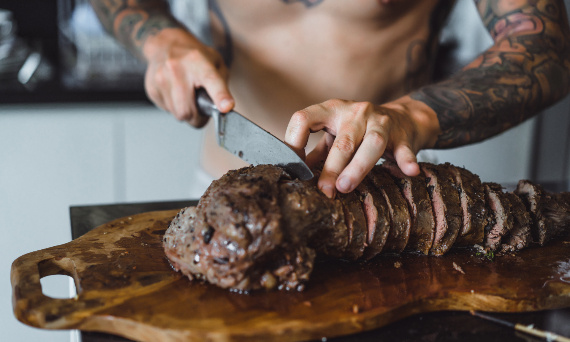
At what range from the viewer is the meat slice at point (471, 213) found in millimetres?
1952

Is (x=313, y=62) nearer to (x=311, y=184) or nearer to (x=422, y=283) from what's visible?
(x=311, y=184)

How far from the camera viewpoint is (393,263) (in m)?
1.89

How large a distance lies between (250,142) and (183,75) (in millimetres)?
576

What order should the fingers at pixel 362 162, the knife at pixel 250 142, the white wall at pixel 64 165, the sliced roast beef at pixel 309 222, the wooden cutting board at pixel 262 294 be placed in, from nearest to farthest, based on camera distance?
the wooden cutting board at pixel 262 294, the sliced roast beef at pixel 309 222, the fingers at pixel 362 162, the knife at pixel 250 142, the white wall at pixel 64 165

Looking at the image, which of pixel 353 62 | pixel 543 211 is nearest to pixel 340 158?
pixel 543 211

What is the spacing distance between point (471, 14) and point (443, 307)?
177 inches

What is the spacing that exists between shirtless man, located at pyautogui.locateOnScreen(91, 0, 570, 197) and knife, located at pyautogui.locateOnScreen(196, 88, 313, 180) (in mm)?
63

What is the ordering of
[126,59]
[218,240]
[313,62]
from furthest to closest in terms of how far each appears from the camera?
[126,59], [313,62], [218,240]

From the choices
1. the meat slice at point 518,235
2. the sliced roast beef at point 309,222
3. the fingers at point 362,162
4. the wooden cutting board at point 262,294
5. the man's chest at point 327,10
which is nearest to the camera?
the wooden cutting board at point 262,294

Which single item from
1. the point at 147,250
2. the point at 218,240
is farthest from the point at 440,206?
the point at 147,250

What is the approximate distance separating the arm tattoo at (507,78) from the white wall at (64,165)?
2527 mm

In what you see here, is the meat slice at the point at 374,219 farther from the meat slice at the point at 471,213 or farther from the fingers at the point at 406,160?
the meat slice at the point at 471,213

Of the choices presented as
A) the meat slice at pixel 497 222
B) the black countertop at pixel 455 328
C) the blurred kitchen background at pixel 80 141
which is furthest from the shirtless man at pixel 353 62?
the blurred kitchen background at pixel 80 141

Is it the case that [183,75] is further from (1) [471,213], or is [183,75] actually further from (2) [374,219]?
(1) [471,213]
